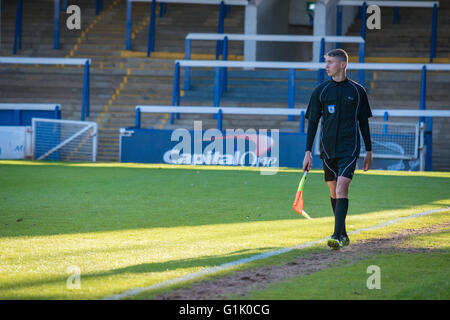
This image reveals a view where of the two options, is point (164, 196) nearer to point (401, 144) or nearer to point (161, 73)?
point (401, 144)

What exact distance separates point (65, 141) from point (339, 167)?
1843 cm

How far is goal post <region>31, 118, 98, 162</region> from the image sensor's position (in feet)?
80.5

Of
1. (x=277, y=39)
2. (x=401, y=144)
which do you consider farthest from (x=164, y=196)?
(x=277, y=39)

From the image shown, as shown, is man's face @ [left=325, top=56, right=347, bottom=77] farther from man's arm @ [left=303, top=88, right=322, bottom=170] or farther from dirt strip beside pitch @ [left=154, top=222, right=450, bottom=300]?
dirt strip beside pitch @ [left=154, top=222, right=450, bottom=300]

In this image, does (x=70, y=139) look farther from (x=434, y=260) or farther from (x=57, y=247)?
(x=434, y=260)

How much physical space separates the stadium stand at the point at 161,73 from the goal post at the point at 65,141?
5.76 ft

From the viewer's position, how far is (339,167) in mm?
7715

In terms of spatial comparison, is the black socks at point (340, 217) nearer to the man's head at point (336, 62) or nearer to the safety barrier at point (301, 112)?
the man's head at point (336, 62)

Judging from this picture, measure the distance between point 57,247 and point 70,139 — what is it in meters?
17.7

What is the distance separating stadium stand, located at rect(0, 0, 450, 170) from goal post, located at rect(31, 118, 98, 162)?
176 cm

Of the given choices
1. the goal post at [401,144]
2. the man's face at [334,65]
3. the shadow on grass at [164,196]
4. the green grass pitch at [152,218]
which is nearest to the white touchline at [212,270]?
the green grass pitch at [152,218]

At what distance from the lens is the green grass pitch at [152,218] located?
20.5ft

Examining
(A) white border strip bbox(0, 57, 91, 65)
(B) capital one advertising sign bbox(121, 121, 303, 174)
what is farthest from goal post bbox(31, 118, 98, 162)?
(A) white border strip bbox(0, 57, 91, 65)
